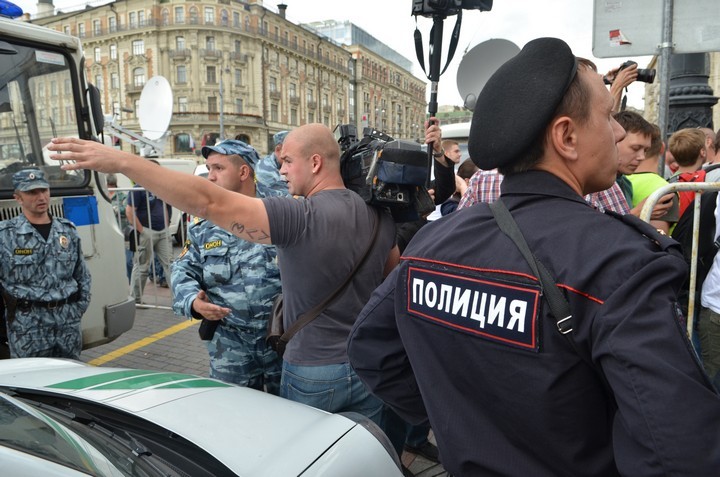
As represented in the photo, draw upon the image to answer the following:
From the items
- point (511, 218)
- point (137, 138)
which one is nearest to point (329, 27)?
point (137, 138)

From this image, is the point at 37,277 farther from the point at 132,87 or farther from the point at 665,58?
the point at 132,87

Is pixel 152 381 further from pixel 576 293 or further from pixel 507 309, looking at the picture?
pixel 576 293

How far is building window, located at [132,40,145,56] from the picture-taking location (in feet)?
205

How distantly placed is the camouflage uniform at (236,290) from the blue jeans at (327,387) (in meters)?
0.62

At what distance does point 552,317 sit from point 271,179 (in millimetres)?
3024

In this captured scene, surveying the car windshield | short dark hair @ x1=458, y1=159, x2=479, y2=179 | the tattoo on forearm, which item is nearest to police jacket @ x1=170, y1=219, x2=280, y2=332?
the tattoo on forearm

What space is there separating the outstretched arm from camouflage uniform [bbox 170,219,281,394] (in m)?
1.18

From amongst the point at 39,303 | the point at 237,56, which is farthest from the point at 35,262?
the point at 237,56

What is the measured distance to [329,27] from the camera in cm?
10269

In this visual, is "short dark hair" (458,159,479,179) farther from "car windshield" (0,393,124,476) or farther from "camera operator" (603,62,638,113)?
"car windshield" (0,393,124,476)

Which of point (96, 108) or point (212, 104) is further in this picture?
point (212, 104)

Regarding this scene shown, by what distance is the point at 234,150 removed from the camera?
3004 mm

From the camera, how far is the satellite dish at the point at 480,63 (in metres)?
5.42

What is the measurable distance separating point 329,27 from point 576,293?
110 metres
